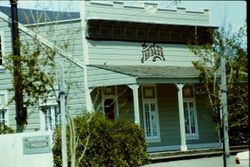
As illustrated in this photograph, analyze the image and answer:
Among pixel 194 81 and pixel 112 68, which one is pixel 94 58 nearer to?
pixel 112 68

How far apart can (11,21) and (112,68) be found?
15.3 ft

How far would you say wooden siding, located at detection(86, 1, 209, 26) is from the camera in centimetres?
2748

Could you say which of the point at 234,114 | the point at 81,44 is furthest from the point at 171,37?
the point at 234,114

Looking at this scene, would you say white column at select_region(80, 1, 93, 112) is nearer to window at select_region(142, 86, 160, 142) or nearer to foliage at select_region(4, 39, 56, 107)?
window at select_region(142, 86, 160, 142)

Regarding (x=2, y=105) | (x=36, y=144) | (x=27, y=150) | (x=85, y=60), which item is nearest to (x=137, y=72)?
(x=85, y=60)

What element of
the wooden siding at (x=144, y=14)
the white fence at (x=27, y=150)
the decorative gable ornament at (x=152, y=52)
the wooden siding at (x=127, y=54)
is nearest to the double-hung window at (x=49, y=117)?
the wooden siding at (x=127, y=54)

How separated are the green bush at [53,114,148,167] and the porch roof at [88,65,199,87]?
6.86 m

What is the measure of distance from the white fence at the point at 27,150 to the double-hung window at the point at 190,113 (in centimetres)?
1501

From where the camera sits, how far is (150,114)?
29.3 m

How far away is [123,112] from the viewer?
2820cm

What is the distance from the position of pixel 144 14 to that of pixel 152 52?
1795 mm

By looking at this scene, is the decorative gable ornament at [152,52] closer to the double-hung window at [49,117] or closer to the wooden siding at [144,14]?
the wooden siding at [144,14]

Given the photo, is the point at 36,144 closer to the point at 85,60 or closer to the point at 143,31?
the point at 85,60

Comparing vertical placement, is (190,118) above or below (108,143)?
above
